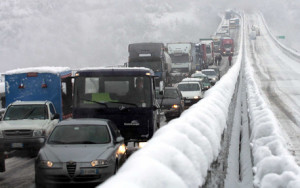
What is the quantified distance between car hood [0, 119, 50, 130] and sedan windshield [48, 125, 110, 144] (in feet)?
13.8

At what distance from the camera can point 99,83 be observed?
535 inches

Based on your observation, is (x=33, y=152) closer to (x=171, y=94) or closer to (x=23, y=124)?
(x=23, y=124)

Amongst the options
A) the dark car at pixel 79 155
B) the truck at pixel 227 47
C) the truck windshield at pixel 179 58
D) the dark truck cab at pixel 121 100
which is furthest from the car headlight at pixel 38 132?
the truck at pixel 227 47

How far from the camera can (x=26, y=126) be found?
50.4 ft

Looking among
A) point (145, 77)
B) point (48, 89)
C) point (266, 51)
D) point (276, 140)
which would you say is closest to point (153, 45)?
point (48, 89)

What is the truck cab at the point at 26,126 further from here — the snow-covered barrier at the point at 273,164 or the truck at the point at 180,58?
the truck at the point at 180,58

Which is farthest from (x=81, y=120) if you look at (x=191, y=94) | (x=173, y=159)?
(x=191, y=94)

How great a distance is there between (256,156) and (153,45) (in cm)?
2936

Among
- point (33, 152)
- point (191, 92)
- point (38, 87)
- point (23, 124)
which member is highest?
point (38, 87)

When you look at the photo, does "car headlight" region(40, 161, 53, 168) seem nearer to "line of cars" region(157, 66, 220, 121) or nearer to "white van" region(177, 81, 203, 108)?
"line of cars" region(157, 66, 220, 121)

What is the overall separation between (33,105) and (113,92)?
4.43 meters

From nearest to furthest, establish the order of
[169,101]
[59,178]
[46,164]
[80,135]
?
[59,178]
[46,164]
[80,135]
[169,101]

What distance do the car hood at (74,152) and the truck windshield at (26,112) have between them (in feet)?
19.2

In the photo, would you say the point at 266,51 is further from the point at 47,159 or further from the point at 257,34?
the point at 47,159
